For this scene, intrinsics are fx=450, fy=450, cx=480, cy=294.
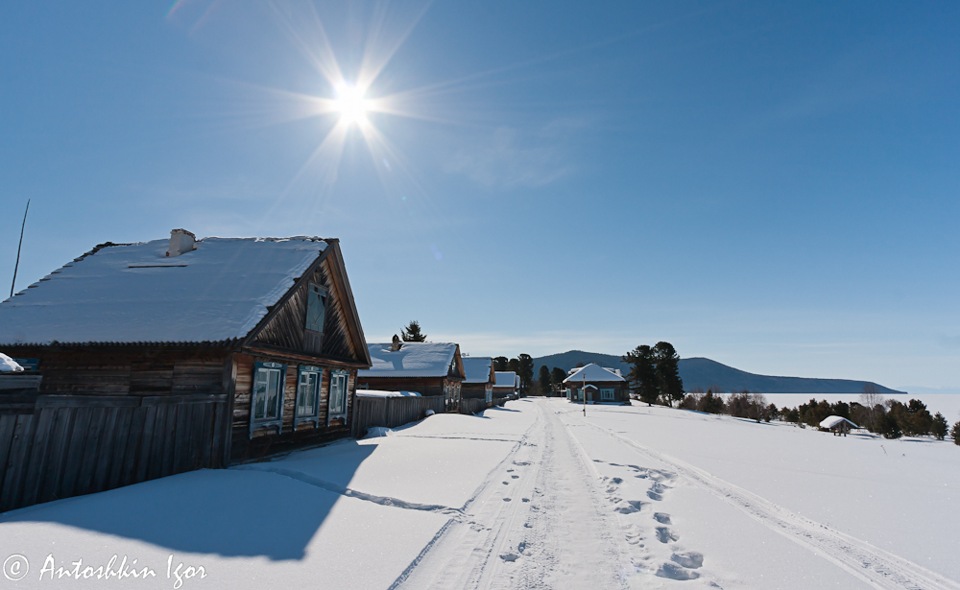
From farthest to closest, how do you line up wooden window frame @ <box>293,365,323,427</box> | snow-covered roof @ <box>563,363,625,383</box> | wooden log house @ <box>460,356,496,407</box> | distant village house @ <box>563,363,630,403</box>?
snow-covered roof @ <box>563,363,625,383</box>, distant village house @ <box>563,363,630,403</box>, wooden log house @ <box>460,356,496,407</box>, wooden window frame @ <box>293,365,323,427</box>

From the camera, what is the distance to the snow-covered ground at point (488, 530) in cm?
461

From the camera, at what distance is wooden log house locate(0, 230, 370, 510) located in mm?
6836

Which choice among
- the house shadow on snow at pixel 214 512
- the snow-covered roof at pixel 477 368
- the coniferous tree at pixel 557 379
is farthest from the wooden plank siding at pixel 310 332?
the coniferous tree at pixel 557 379

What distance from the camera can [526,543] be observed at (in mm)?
5754

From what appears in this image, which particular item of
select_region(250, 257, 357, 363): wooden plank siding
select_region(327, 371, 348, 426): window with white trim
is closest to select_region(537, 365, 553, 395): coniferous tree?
select_region(327, 371, 348, 426): window with white trim

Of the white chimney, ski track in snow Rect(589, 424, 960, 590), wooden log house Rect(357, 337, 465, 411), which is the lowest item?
ski track in snow Rect(589, 424, 960, 590)

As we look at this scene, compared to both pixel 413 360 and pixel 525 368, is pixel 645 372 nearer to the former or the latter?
pixel 413 360

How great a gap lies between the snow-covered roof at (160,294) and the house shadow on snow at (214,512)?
380cm

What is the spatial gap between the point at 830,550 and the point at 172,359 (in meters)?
13.3

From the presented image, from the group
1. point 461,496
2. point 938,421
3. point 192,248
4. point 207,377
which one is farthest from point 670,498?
point 938,421

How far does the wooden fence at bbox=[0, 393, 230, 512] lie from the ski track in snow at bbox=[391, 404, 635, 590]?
224 inches

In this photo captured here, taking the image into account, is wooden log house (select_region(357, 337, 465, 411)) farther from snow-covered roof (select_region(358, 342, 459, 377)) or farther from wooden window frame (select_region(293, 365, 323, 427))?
wooden window frame (select_region(293, 365, 323, 427))

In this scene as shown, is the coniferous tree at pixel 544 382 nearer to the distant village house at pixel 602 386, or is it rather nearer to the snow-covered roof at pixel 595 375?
the snow-covered roof at pixel 595 375

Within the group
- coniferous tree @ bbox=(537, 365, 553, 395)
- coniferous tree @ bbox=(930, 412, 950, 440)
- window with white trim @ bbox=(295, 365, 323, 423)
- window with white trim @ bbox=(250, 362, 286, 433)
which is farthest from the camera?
coniferous tree @ bbox=(537, 365, 553, 395)
